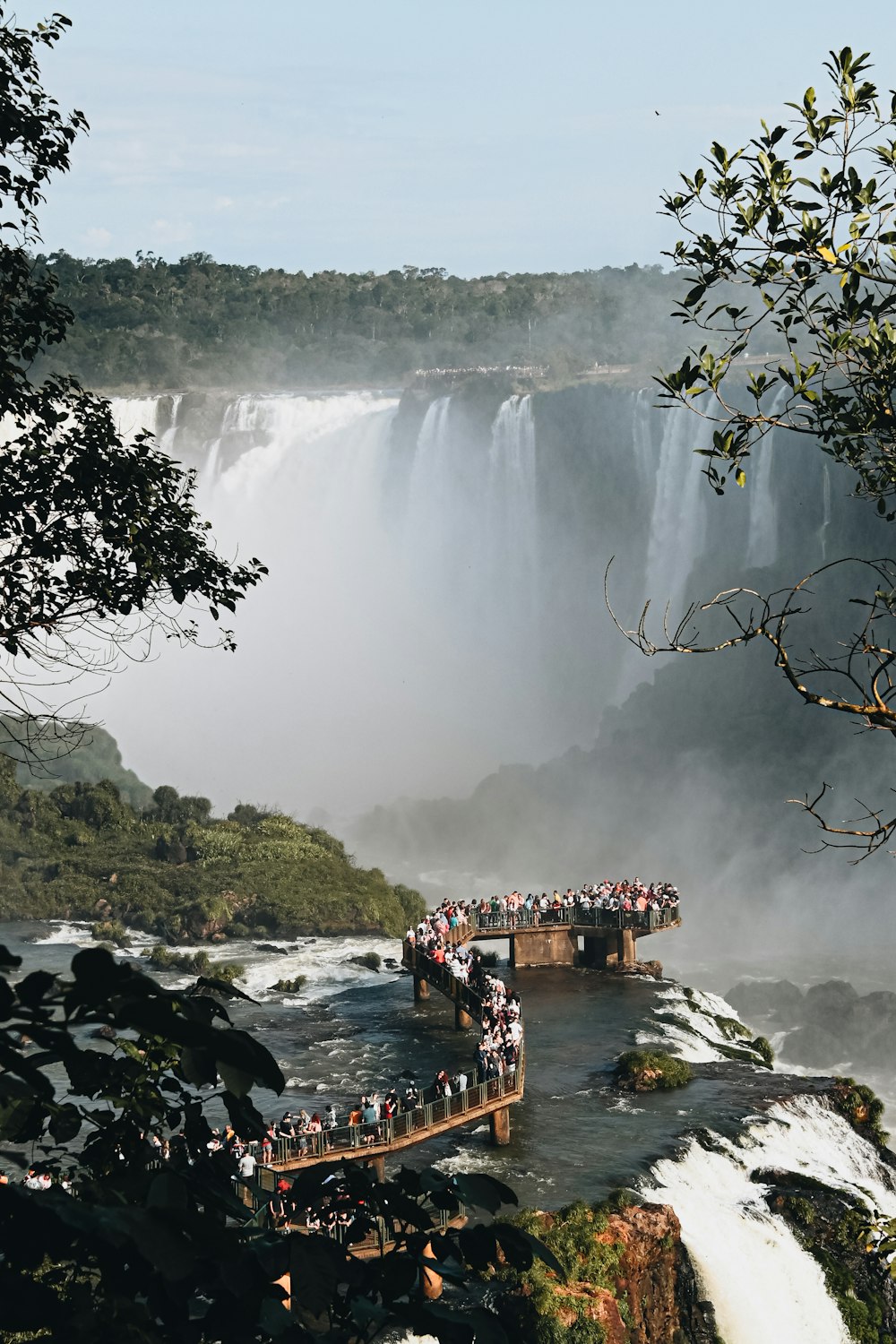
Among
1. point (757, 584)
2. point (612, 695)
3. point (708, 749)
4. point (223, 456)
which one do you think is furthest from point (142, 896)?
point (223, 456)

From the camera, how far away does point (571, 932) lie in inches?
1300

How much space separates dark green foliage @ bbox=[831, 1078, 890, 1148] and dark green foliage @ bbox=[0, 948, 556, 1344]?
22353mm

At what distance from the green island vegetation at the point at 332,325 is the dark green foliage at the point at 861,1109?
68.8m

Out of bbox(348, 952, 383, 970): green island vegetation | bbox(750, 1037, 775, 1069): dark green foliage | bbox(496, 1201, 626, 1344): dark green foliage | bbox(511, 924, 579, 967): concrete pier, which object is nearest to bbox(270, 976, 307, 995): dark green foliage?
bbox(348, 952, 383, 970): green island vegetation

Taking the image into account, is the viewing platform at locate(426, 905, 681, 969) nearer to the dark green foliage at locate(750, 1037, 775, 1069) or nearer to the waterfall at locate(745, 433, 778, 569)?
the dark green foliage at locate(750, 1037, 775, 1069)

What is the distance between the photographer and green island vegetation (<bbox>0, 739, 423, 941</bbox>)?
39.4 metres

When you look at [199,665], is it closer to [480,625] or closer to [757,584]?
[480,625]

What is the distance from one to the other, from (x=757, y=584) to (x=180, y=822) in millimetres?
26143

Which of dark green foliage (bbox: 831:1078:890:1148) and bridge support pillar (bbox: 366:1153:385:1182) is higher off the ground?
bridge support pillar (bbox: 366:1153:385:1182)

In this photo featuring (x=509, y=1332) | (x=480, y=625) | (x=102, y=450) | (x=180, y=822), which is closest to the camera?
(x=509, y=1332)

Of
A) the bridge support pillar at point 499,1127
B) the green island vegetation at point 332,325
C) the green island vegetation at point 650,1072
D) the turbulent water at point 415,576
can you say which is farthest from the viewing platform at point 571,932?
the green island vegetation at point 332,325

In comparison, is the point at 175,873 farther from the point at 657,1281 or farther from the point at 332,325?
the point at 332,325

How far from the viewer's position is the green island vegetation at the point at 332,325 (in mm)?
92375

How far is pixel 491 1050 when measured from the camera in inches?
885
